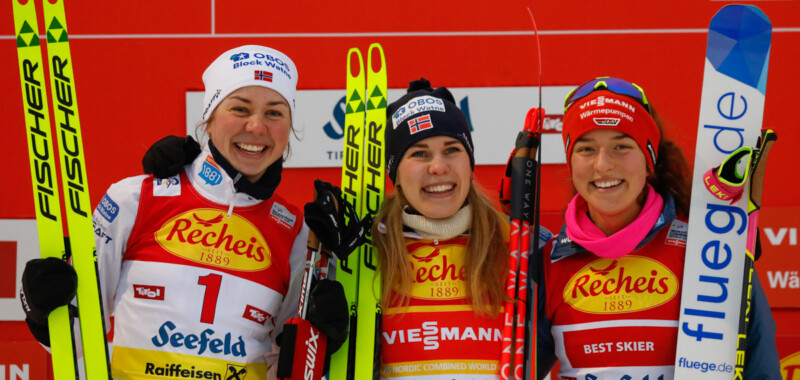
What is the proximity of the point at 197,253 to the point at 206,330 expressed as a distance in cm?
23

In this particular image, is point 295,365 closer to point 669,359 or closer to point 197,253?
point 197,253

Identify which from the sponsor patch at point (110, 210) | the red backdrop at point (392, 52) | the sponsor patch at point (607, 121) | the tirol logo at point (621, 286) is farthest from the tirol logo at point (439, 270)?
the red backdrop at point (392, 52)

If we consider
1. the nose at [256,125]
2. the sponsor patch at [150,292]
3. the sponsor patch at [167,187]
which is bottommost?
the sponsor patch at [150,292]

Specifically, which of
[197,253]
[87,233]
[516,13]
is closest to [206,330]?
[197,253]

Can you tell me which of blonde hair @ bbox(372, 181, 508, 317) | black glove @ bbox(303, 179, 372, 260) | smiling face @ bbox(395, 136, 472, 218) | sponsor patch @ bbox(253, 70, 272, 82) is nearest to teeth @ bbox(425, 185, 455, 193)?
smiling face @ bbox(395, 136, 472, 218)

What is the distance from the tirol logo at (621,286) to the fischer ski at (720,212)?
68 mm

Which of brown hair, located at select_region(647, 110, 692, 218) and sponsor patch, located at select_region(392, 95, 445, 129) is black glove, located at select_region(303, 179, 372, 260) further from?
brown hair, located at select_region(647, 110, 692, 218)

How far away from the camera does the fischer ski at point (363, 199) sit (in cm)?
223

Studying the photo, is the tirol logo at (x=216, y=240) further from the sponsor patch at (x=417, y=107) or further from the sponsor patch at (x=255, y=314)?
the sponsor patch at (x=417, y=107)

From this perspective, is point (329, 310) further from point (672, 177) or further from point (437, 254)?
point (672, 177)

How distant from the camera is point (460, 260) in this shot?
2279 millimetres

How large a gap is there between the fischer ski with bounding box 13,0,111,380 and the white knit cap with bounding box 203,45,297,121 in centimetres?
43

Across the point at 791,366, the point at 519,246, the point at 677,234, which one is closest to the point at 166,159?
the point at 519,246

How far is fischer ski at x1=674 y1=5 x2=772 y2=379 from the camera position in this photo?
2.17 m
